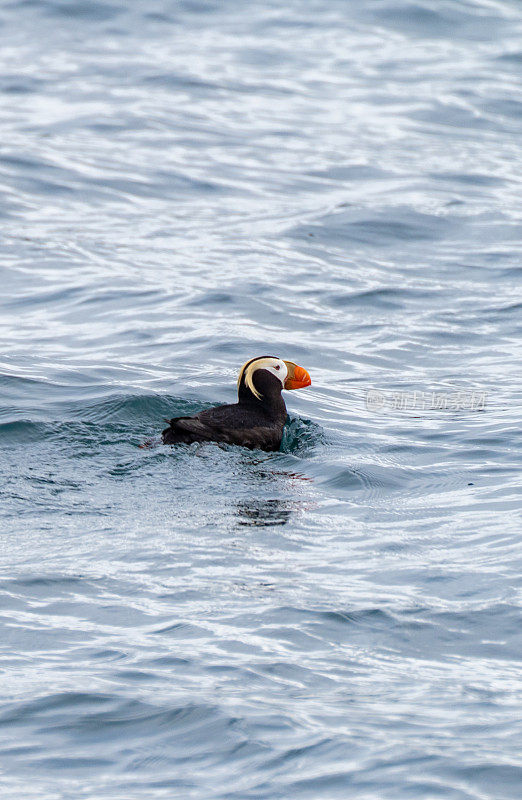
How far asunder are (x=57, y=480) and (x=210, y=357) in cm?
369

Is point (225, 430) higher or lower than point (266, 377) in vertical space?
lower

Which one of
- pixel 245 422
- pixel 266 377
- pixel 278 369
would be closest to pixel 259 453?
pixel 245 422

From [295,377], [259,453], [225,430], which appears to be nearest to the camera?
[225,430]

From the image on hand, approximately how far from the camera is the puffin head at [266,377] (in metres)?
8.51

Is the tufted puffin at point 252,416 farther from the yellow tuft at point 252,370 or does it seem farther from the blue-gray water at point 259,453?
the blue-gray water at point 259,453

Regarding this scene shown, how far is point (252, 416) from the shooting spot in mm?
8258

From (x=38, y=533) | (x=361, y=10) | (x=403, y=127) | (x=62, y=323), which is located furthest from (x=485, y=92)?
(x=38, y=533)

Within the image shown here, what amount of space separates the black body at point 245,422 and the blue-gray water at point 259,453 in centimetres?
14

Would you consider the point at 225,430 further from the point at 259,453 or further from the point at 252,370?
the point at 252,370

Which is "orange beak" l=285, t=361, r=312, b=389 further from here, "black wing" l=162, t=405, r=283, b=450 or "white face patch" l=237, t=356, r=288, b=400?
"black wing" l=162, t=405, r=283, b=450

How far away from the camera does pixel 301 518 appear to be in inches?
266

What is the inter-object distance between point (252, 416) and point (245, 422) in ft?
0.42

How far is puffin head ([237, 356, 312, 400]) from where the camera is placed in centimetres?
851

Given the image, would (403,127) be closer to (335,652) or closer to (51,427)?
(51,427)
